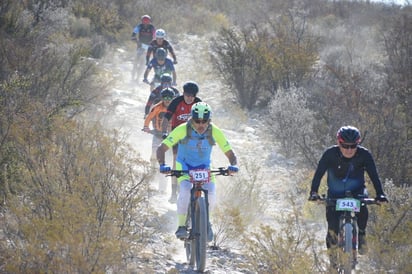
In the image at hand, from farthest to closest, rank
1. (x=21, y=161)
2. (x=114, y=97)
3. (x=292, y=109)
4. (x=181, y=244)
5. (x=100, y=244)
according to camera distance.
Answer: (x=114, y=97), (x=292, y=109), (x=181, y=244), (x=21, y=161), (x=100, y=244)

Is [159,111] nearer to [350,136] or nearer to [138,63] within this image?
[350,136]

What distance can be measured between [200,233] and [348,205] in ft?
5.29

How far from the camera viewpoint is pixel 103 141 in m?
7.51

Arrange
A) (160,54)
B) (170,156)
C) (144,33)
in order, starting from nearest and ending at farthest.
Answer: (170,156) < (160,54) < (144,33)

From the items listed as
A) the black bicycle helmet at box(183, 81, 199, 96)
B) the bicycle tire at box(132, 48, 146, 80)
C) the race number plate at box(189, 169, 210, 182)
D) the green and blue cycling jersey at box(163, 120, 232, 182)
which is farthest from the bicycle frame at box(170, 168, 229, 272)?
the bicycle tire at box(132, 48, 146, 80)

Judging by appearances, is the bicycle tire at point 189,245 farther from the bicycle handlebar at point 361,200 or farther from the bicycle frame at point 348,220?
the bicycle frame at point 348,220

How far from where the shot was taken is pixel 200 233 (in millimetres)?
6711

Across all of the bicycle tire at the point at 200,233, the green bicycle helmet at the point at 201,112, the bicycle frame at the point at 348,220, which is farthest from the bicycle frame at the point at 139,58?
the bicycle frame at the point at 348,220

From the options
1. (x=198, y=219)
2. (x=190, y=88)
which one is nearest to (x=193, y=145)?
(x=198, y=219)

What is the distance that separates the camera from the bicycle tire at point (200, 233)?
6.67 meters

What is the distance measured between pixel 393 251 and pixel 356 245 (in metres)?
0.74

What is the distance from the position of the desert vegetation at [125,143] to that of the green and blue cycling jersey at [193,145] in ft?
1.93

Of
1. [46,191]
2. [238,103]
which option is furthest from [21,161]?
[238,103]

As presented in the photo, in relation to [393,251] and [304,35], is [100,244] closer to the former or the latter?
[393,251]
